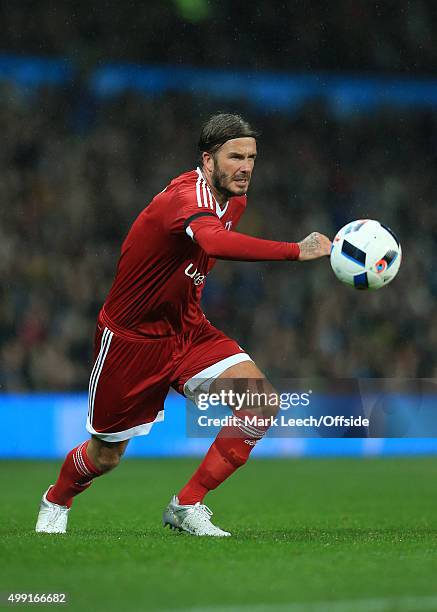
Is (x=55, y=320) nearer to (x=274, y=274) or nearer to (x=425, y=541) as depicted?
(x=274, y=274)

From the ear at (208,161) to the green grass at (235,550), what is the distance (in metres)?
1.94

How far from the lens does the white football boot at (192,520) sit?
6.11 m

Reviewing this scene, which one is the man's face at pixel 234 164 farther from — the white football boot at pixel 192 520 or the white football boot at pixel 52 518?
the white football boot at pixel 52 518

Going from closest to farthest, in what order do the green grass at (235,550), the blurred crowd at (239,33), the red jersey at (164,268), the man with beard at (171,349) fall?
the green grass at (235,550) → the red jersey at (164,268) → the man with beard at (171,349) → the blurred crowd at (239,33)

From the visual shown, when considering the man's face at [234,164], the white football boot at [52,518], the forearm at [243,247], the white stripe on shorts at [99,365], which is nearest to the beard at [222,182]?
the man's face at [234,164]

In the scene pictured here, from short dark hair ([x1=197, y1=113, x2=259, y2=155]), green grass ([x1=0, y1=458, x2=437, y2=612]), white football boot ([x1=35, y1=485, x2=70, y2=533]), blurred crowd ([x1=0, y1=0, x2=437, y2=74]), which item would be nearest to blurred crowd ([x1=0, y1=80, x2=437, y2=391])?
blurred crowd ([x1=0, y1=0, x2=437, y2=74])

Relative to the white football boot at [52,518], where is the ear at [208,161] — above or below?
above

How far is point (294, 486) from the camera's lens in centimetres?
1042

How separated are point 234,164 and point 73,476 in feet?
6.26

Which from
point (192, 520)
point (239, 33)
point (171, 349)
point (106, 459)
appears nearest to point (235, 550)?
point (192, 520)

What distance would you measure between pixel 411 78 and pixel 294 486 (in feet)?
34.7

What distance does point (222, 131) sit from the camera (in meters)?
6.16

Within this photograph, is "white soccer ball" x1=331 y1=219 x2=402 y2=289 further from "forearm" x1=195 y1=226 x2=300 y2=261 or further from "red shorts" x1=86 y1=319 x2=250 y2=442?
"red shorts" x1=86 y1=319 x2=250 y2=442

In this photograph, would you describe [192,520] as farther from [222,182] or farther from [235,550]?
[222,182]
